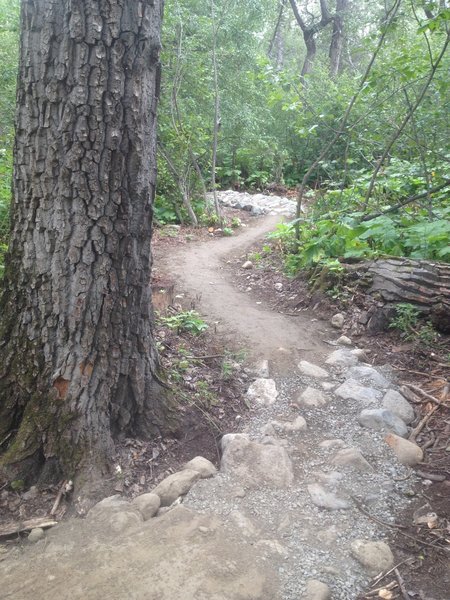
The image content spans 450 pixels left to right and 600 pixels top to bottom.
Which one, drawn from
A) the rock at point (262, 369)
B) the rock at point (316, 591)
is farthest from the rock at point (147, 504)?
the rock at point (262, 369)

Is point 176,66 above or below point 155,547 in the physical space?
above

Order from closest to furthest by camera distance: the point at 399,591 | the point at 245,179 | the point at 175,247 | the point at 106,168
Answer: the point at 399,591
the point at 106,168
the point at 175,247
the point at 245,179

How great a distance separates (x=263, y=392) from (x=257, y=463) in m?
0.92

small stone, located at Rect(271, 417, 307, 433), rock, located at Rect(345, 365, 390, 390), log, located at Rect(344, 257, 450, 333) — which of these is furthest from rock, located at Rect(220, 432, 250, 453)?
log, located at Rect(344, 257, 450, 333)

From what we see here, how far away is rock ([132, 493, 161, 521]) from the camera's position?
2.45 metres

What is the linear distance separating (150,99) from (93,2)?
1.65ft

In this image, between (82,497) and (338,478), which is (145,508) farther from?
(338,478)

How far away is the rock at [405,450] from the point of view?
2971 millimetres

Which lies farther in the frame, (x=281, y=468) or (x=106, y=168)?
(x=281, y=468)

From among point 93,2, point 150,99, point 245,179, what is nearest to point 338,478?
point 150,99

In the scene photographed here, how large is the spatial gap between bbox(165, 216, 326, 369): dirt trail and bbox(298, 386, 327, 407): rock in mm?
436

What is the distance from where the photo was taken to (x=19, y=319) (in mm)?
2645

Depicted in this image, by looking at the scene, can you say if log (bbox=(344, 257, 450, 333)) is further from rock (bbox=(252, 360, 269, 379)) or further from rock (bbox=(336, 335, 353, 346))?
rock (bbox=(252, 360, 269, 379))

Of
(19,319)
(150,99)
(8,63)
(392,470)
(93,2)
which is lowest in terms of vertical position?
(392,470)
